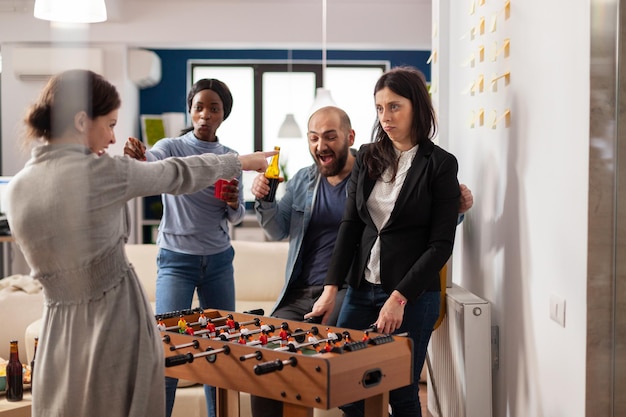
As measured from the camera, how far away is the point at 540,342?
2.28m

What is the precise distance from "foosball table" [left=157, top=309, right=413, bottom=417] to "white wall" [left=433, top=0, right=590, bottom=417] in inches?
17.4

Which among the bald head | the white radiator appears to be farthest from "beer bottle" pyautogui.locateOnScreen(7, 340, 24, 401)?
the white radiator

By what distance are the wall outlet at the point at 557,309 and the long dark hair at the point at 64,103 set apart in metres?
1.25

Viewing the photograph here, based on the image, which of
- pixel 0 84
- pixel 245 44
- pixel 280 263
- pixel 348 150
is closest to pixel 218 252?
pixel 348 150

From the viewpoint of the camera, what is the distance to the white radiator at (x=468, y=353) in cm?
263

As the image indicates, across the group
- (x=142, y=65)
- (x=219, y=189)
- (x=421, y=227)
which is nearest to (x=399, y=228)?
(x=421, y=227)

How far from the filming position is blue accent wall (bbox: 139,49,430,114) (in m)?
6.88

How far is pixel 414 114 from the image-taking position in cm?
244

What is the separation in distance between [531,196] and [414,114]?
0.43 m

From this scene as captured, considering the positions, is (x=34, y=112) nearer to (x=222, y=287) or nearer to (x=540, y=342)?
(x=222, y=287)

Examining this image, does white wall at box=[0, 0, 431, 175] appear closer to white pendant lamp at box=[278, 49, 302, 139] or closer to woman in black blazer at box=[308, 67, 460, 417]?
white pendant lamp at box=[278, 49, 302, 139]

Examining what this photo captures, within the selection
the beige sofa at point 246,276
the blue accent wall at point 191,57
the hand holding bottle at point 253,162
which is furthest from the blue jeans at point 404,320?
the blue accent wall at point 191,57

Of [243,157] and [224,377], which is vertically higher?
[243,157]

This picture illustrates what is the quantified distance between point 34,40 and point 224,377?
0.95 meters
